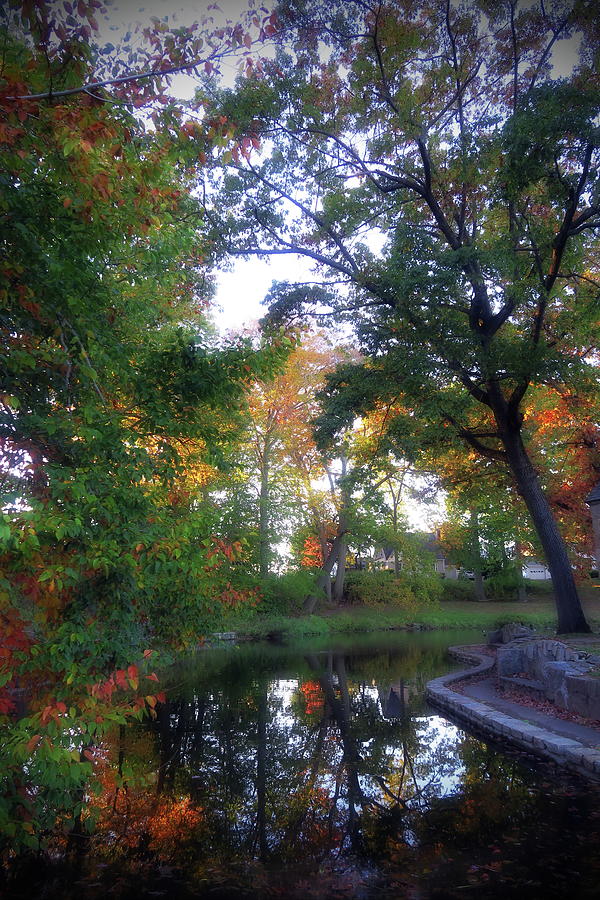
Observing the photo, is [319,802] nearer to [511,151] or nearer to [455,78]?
[511,151]

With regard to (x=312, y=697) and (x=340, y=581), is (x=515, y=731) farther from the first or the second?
(x=340, y=581)

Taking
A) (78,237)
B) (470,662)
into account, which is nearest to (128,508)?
(78,237)

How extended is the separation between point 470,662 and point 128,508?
15.7 metres

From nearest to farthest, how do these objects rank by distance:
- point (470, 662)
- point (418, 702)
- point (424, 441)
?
point (418, 702)
point (424, 441)
point (470, 662)

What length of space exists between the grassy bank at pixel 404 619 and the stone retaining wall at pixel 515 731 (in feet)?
53.0

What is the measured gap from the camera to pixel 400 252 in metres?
13.0

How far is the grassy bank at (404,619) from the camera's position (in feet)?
93.2

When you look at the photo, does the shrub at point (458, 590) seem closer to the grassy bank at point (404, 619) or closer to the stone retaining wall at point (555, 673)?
the grassy bank at point (404, 619)

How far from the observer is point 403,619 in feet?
111

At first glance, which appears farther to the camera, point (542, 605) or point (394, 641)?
point (542, 605)

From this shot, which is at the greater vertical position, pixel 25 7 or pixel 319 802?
pixel 25 7

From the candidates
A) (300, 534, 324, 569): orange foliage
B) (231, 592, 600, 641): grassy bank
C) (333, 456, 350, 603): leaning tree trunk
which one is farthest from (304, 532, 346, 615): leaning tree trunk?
(300, 534, 324, 569): orange foliage

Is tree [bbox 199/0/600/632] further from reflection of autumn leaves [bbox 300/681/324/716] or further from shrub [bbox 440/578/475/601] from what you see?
shrub [bbox 440/578/475/601]

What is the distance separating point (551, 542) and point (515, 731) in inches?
290
